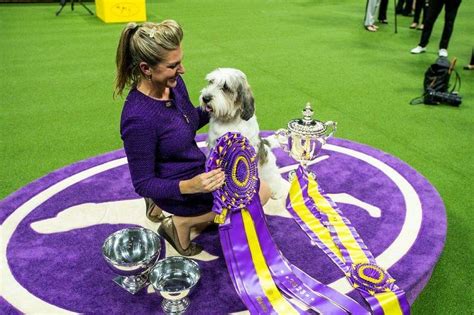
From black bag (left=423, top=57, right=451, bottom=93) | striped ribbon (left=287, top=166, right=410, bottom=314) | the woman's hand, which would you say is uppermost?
the woman's hand

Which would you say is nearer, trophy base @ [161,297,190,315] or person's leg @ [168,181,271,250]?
trophy base @ [161,297,190,315]

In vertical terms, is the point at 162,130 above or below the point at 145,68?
below

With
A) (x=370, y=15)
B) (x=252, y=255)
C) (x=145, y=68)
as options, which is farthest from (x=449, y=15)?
(x=145, y=68)

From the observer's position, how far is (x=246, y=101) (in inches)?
101

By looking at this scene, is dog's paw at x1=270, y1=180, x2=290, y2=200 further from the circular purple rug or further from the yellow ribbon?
the yellow ribbon

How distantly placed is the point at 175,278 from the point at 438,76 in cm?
390

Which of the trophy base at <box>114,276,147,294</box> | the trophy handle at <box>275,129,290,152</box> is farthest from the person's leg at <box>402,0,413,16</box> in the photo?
the trophy base at <box>114,276,147,294</box>

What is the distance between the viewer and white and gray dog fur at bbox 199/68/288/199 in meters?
2.49

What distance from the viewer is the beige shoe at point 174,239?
8.16 feet

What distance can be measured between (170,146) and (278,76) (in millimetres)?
3642

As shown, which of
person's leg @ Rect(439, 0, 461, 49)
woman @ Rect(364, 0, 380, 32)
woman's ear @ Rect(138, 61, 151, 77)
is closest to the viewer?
woman's ear @ Rect(138, 61, 151, 77)

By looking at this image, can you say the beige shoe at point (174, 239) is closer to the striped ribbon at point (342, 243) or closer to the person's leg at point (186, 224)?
the person's leg at point (186, 224)

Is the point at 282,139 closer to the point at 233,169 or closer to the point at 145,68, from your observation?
the point at 233,169

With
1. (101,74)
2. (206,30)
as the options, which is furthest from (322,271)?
(206,30)
